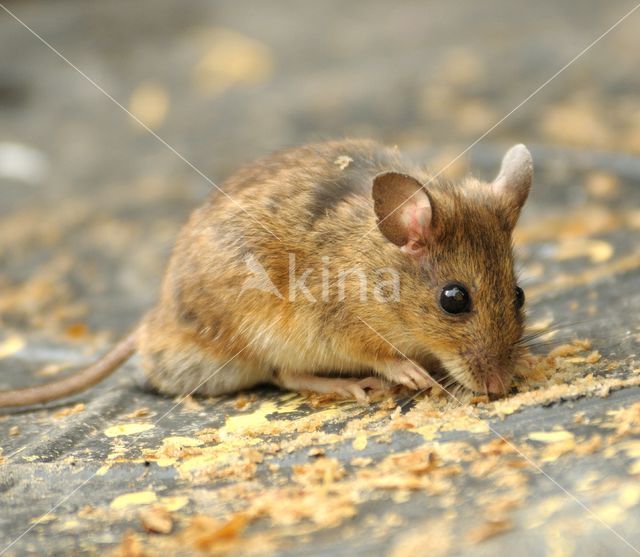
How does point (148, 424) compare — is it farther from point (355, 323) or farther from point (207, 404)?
point (355, 323)

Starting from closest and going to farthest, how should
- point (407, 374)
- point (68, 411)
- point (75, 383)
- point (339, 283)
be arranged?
point (407, 374) < point (339, 283) < point (68, 411) < point (75, 383)

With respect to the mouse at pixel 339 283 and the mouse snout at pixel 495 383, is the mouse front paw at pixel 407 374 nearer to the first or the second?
the mouse at pixel 339 283

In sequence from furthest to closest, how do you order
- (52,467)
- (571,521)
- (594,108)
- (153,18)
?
(153,18) → (594,108) → (52,467) → (571,521)

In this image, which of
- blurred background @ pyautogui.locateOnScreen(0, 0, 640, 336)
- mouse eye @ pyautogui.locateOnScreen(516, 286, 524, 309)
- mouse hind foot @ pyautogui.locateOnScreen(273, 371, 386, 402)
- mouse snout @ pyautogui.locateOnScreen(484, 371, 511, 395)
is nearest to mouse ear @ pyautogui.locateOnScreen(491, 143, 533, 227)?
mouse eye @ pyautogui.locateOnScreen(516, 286, 524, 309)

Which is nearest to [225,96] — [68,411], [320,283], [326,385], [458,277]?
[68,411]

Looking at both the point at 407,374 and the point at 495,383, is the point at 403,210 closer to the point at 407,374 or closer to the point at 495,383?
the point at 407,374

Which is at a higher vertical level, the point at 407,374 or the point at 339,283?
the point at 339,283

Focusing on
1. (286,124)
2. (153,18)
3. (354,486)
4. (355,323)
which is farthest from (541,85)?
(354,486)
